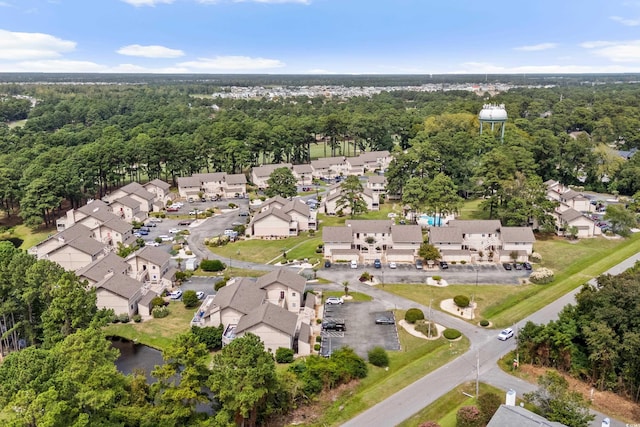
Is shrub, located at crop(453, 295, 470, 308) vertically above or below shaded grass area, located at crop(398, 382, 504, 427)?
above

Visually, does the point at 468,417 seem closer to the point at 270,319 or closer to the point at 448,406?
the point at 448,406

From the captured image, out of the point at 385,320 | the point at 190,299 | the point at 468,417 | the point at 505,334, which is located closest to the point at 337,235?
the point at 385,320

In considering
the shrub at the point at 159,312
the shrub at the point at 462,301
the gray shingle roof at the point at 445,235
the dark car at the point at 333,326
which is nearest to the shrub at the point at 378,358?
the dark car at the point at 333,326

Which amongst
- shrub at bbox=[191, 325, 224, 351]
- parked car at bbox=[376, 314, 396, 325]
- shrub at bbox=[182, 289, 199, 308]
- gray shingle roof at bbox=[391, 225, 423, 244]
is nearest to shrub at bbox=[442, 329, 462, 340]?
parked car at bbox=[376, 314, 396, 325]

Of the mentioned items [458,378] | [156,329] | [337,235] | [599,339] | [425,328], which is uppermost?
[599,339]

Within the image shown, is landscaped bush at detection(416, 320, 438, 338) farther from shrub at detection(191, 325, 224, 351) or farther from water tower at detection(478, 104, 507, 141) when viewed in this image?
water tower at detection(478, 104, 507, 141)

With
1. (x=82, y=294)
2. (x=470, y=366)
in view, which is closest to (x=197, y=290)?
(x=82, y=294)
